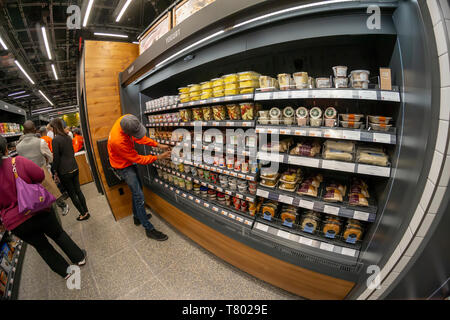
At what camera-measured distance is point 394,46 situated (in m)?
1.09

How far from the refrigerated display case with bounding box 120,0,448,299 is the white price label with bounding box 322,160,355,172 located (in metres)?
0.01

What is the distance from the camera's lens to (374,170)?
1.11 m

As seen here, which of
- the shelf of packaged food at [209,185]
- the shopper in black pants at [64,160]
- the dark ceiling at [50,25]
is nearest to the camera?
the shelf of packaged food at [209,185]

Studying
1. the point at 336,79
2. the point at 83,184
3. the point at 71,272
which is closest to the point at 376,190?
the point at 336,79

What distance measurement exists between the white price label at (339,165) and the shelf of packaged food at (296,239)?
2.22 ft

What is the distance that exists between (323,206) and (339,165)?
370 millimetres

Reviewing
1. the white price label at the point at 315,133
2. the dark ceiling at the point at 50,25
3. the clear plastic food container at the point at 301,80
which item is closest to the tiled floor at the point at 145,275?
the white price label at the point at 315,133

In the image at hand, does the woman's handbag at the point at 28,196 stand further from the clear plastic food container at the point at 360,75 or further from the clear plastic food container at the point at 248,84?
the clear plastic food container at the point at 360,75

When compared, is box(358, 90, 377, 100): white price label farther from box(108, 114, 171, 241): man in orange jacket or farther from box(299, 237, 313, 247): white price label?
box(108, 114, 171, 241): man in orange jacket

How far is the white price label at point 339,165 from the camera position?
1.16m

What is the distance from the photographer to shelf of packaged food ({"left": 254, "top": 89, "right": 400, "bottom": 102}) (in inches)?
39.1

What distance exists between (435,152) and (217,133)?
1.66m

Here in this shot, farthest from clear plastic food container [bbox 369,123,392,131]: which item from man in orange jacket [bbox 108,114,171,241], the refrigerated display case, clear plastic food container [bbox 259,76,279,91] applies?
man in orange jacket [bbox 108,114,171,241]
